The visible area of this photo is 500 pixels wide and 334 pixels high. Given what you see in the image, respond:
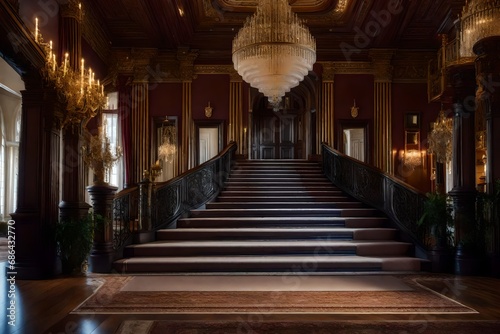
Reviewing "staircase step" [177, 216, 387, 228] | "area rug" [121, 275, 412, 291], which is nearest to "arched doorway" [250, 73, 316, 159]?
"staircase step" [177, 216, 387, 228]

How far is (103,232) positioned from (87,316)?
8.61 ft

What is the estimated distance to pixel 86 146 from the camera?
38.9 feet

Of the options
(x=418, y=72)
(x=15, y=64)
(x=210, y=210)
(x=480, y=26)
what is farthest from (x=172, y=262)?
(x=418, y=72)

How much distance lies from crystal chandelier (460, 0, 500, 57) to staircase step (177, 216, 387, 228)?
345cm

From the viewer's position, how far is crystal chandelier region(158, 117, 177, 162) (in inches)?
575

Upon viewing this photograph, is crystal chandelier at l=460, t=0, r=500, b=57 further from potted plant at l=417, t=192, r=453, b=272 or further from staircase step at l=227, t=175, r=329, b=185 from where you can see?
staircase step at l=227, t=175, r=329, b=185

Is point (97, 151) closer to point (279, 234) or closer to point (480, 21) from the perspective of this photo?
point (279, 234)

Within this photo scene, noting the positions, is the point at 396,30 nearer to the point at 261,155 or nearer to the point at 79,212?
the point at 261,155

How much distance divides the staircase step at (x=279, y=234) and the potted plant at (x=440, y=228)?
1103 millimetres

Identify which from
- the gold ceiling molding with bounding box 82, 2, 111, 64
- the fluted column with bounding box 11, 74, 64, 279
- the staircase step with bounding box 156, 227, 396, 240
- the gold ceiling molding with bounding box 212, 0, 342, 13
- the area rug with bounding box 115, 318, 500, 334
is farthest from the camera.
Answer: the gold ceiling molding with bounding box 212, 0, 342, 13

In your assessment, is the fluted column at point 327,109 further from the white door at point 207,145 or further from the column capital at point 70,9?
the column capital at point 70,9

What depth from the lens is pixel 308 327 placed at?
160 inches

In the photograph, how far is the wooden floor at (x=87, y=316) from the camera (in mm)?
4096

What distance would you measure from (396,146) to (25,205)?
1104 centimetres
